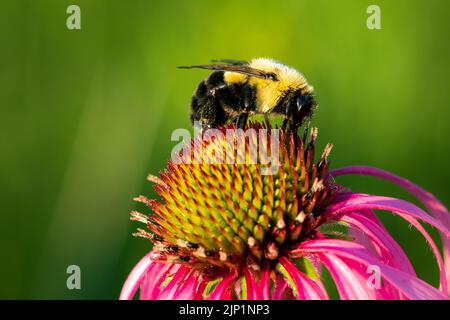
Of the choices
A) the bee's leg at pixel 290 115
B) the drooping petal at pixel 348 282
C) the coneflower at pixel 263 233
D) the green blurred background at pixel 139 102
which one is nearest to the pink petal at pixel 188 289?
the coneflower at pixel 263 233

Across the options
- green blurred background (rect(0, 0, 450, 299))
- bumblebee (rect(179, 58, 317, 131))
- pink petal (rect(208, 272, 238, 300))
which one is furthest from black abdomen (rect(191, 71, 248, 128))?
green blurred background (rect(0, 0, 450, 299))

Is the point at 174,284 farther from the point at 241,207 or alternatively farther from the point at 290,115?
the point at 290,115

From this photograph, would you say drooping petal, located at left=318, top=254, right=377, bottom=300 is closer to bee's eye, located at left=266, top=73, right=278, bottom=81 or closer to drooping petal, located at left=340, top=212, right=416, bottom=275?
drooping petal, located at left=340, top=212, right=416, bottom=275

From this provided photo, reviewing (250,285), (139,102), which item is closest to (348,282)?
(250,285)

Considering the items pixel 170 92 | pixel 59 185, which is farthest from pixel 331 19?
pixel 59 185

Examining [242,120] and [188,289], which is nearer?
[188,289]
